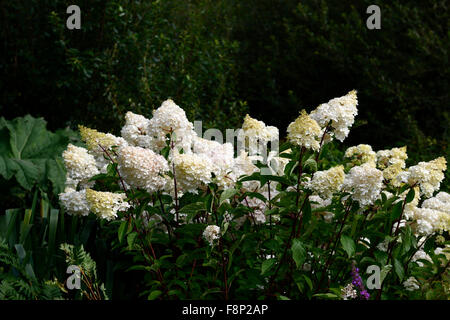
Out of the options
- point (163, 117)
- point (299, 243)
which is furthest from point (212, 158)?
point (299, 243)

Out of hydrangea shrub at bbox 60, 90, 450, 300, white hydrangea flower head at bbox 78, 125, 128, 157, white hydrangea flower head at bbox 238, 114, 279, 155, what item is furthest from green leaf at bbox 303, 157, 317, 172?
white hydrangea flower head at bbox 78, 125, 128, 157

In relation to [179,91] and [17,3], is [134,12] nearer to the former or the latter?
[179,91]

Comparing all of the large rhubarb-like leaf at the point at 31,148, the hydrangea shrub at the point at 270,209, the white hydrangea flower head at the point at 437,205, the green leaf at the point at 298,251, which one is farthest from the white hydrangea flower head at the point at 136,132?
the large rhubarb-like leaf at the point at 31,148

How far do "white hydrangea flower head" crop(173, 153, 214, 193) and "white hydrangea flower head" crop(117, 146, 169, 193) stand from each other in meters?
0.06

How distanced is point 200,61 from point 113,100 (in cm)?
101

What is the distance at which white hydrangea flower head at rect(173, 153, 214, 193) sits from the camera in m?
2.01

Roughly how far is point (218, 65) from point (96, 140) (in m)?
3.36

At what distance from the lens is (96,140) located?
87.7 inches

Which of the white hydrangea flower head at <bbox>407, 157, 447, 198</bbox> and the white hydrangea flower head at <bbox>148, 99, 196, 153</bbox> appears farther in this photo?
the white hydrangea flower head at <bbox>148, 99, 196, 153</bbox>

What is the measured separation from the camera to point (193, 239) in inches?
94.3

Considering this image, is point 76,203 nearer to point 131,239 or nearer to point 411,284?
point 131,239

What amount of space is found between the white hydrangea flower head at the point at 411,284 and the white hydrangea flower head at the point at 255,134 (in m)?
0.88

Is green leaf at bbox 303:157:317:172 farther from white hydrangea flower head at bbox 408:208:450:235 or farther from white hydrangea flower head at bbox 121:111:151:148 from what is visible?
white hydrangea flower head at bbox 121:111:151:148

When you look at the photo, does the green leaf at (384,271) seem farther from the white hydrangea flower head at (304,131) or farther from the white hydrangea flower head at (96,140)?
the white hydrangea flower head at (96,140)
